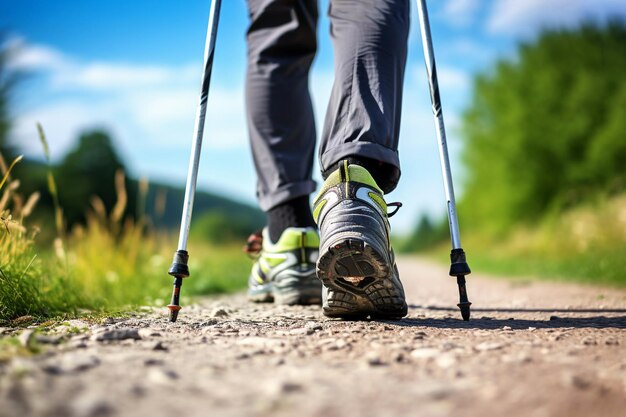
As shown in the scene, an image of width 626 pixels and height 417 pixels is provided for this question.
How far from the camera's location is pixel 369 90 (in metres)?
1.90

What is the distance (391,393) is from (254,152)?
6.10ft

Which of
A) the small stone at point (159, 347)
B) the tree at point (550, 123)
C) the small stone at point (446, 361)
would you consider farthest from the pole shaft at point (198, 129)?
the tree at point (550, 123)

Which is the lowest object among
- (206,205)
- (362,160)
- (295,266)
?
(295,266)

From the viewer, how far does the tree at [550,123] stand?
18.4 m

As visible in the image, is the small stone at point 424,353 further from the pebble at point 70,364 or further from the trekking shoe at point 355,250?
the pebble at point 70,364

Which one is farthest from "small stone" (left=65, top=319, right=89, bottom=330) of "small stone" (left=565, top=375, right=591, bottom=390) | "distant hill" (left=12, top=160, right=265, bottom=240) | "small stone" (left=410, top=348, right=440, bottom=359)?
"distant hill" (left=12, top=160, right=265, bottom=240)

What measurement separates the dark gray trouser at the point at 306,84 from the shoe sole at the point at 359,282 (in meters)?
0.37

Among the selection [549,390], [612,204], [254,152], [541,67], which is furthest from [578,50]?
[549,390]

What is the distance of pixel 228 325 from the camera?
1.78m

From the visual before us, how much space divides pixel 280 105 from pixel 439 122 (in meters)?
0.85

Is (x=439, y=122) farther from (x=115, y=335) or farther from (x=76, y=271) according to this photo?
(x=76, y=271)

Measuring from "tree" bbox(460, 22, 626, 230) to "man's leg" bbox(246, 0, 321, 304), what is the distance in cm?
1697

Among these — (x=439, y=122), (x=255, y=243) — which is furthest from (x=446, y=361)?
(x=255, y=243)

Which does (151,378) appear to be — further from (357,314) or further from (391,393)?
(357,314)
